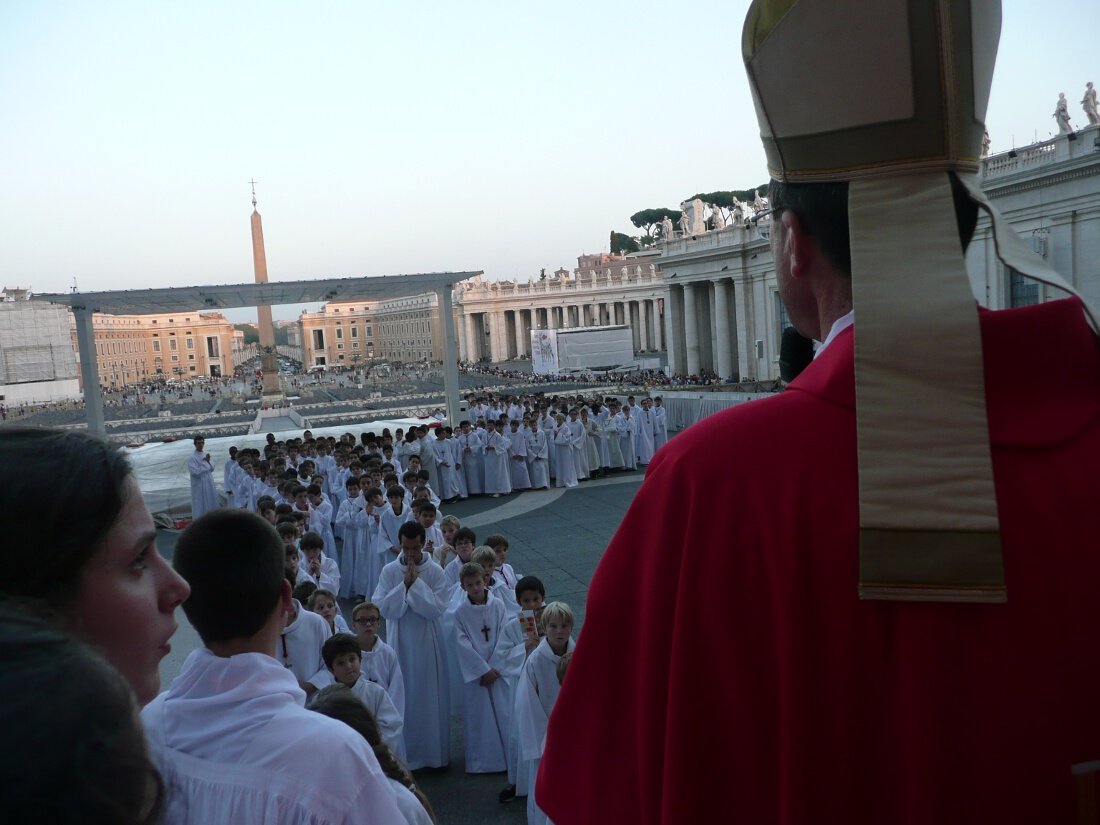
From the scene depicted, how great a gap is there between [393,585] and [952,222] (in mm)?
6922

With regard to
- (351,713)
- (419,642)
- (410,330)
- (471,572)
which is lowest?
(419,642)

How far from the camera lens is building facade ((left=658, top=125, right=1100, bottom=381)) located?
2180 cm

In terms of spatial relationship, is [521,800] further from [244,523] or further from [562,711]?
[562,711]

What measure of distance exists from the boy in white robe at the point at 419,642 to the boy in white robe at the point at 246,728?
4.81 metres

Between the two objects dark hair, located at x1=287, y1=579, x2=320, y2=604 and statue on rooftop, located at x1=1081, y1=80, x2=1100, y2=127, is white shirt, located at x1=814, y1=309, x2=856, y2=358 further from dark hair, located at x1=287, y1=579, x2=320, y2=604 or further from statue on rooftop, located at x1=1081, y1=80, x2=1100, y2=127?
statue on rooftop, located at x1=1081, y1=80, x2=1100, y2=127

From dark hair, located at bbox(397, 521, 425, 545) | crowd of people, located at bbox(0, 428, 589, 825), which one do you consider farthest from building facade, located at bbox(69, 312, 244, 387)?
crowd of people, located at bbox(0, 428, 589, 825)

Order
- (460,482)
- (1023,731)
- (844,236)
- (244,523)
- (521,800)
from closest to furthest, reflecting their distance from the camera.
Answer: (1023,731) → (844,236) → (244,523) → (521,800) → (460,482)

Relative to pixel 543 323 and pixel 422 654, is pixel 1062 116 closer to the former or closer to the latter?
pixel 422 654

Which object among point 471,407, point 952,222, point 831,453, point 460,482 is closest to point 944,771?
point 831,453

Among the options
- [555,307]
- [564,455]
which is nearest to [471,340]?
[555,307]

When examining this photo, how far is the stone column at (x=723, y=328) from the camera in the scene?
37844 millimetres

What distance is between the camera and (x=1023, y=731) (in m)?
1.09

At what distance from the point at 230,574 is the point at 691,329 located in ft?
130

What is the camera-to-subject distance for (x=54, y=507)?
1.33 m
